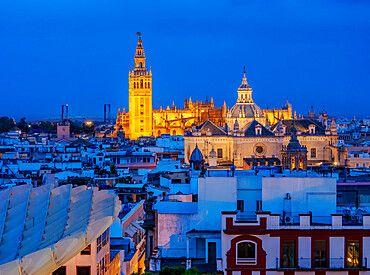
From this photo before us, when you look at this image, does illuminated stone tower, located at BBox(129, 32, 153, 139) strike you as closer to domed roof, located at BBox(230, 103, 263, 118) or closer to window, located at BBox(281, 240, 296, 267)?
domed roof, located at BBox(230, 103, 263, 118)

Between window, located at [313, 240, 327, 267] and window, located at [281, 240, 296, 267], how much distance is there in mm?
552

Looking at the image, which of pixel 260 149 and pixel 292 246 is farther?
pixel 260 149

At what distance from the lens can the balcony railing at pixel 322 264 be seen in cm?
2086

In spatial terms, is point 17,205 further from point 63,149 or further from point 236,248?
point 63,149

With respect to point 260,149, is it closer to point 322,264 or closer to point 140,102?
point 322,264

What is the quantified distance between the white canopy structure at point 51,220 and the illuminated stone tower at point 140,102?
120831 mm

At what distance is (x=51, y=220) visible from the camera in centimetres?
2206

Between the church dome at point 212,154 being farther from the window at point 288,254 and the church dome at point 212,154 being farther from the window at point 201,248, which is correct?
the window at point 288,254

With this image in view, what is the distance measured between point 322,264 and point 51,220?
278 inches

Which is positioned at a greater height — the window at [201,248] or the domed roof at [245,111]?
the domed roof at [245,111]

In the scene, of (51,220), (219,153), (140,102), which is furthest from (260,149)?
(140,102)

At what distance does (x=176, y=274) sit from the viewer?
21.1 meters

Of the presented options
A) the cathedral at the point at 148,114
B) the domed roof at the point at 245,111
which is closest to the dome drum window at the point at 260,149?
the domed roof at the point at 245,111

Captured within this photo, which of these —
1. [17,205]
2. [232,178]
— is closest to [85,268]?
[17,205]
